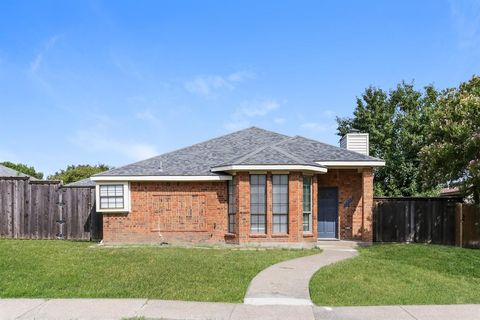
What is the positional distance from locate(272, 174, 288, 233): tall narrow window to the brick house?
3 cm

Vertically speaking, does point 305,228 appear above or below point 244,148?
below

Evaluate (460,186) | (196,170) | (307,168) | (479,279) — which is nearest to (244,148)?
(196,170)

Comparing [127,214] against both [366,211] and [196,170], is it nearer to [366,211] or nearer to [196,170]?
[196,170]

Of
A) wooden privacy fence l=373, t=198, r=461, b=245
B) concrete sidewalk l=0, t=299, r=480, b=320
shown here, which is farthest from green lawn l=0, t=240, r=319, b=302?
wooden privacy fence l=373, t=198, r=461, b=245

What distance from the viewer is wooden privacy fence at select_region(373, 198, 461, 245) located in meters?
17.9

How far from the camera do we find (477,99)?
1495 cm

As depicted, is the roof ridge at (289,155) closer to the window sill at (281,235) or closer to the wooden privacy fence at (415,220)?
the window sill at (281,235)

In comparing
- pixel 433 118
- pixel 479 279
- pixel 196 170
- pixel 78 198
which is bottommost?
pixel 479 279

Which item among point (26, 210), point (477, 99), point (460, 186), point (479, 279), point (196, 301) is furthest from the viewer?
point (26, 210)

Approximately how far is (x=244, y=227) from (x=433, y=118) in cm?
850

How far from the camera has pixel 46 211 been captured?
17.9 meters

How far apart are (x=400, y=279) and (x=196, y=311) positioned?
5.11m

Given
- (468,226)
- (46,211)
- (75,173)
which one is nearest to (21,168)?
(75,173)

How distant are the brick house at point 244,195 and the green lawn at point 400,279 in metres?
3.12
